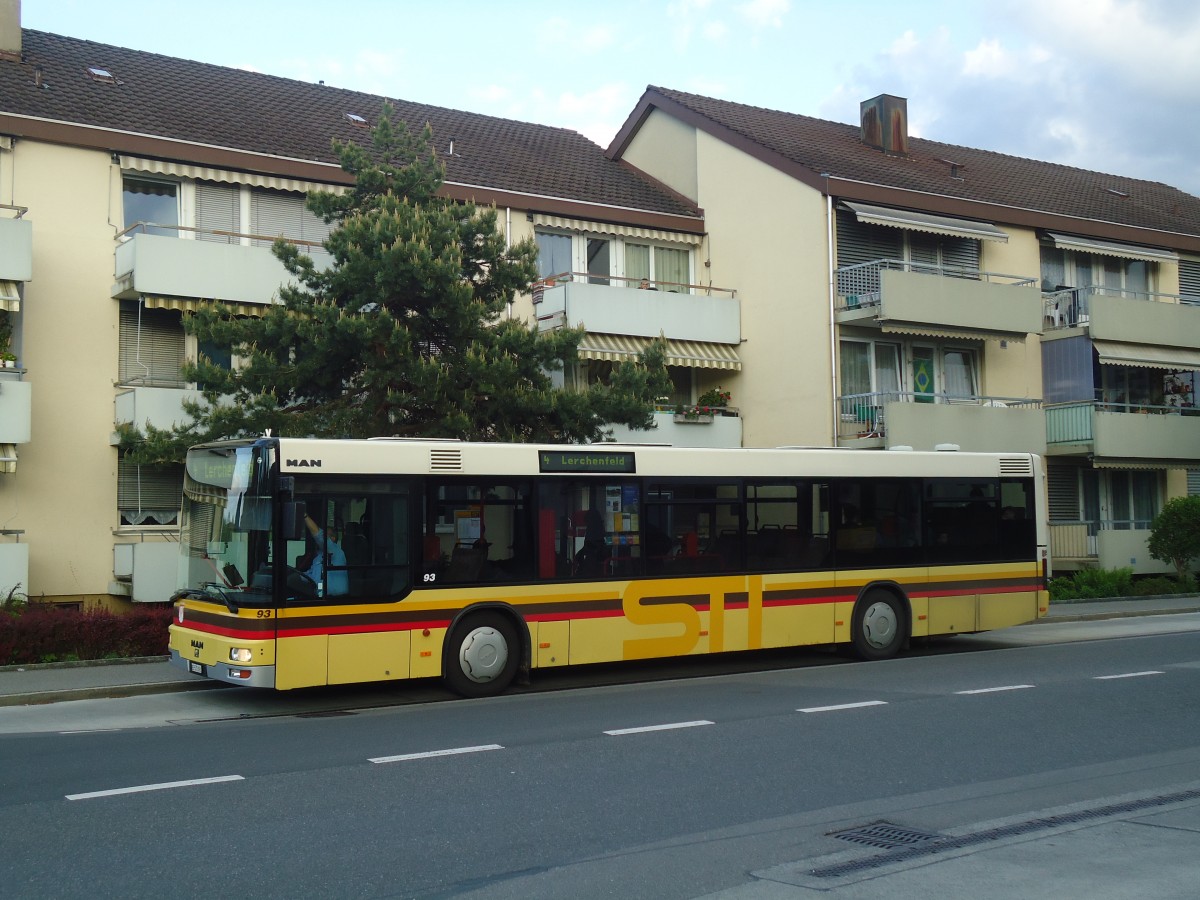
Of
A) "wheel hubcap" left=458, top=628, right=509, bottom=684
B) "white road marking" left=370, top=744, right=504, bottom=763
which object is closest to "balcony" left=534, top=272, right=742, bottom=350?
"wheel hubcap" left=458, top=628, right=509, bottom=684

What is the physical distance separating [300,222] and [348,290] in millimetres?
6076

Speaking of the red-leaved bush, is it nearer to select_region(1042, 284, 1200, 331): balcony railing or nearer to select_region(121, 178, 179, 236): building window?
select_region(121, 178, 179, 236): building window

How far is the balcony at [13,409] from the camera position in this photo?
766 inches

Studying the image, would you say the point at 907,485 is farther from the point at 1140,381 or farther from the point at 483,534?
the point at 1140,381

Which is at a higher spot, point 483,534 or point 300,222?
point 300,222

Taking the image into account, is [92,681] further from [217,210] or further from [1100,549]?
[1100,549]

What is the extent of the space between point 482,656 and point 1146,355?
24382 millimetres

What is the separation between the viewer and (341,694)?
555 inches

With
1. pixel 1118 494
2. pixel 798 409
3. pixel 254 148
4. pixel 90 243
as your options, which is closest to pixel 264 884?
pixel 90 243

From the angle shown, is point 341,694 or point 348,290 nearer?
point 341,694

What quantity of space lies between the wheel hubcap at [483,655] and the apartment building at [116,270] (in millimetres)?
9245

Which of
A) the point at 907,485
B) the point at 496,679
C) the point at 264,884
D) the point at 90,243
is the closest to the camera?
the point at 264,884

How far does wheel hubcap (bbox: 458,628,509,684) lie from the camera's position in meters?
13.4

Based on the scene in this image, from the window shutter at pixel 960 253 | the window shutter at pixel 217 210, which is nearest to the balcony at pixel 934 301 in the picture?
the window shutter at pixel 960 253
